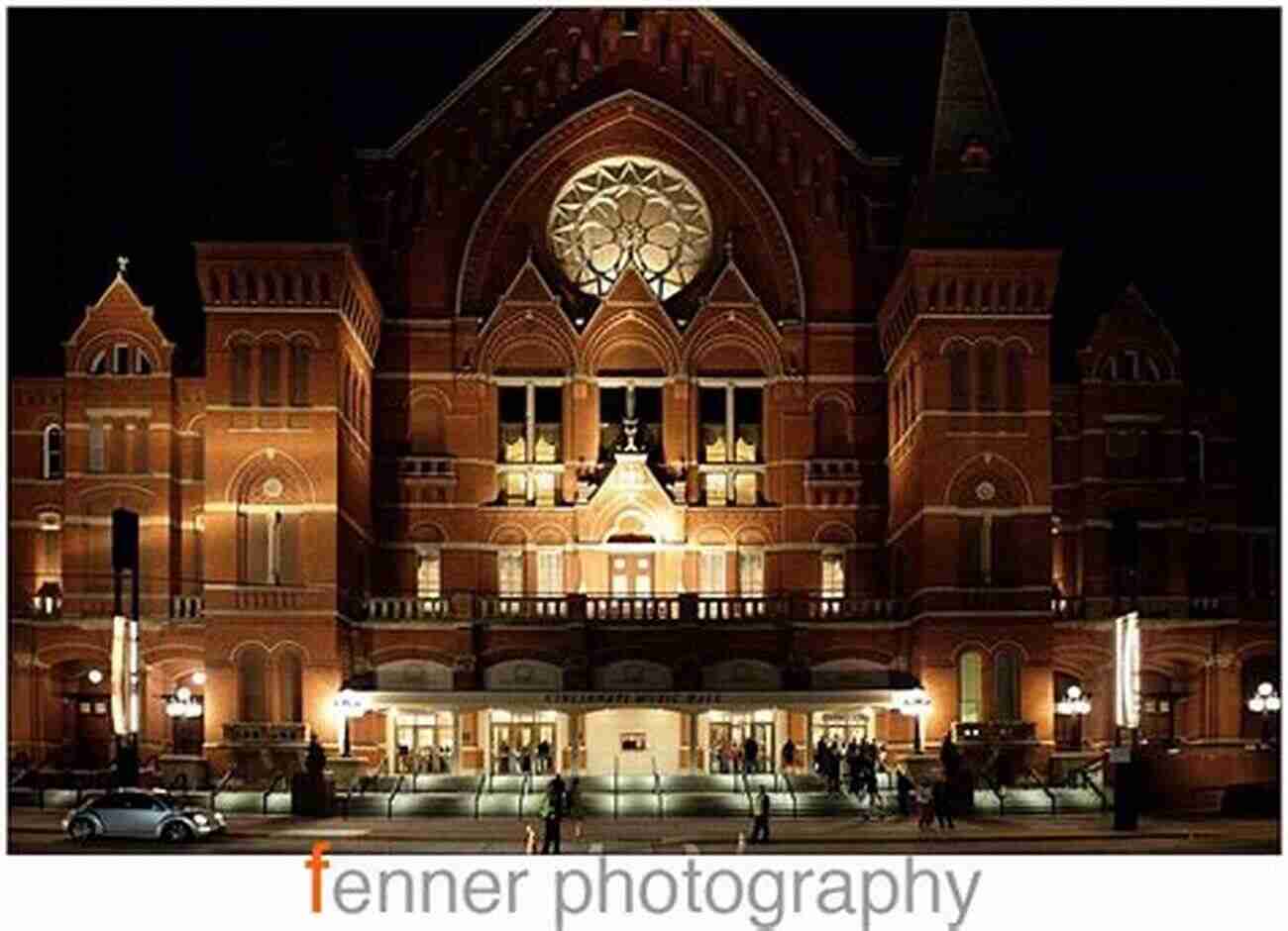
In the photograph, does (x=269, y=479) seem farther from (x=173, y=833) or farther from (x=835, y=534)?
(x=173, y=833)

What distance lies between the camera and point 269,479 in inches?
2842

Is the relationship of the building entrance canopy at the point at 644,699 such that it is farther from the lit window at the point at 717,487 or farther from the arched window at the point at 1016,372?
the arched window at the point at 1016,372

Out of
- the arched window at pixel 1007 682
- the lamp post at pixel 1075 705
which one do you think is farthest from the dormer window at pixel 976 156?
the lamp post at pixel 1075 705

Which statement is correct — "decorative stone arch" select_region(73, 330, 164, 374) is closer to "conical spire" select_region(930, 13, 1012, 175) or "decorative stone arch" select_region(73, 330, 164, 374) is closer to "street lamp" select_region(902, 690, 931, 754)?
"conical spire" select_region(930, 13, 1012, 175)

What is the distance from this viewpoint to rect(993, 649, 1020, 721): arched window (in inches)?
2874

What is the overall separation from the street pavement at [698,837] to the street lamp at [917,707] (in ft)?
36.8

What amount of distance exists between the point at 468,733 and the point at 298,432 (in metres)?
9.60

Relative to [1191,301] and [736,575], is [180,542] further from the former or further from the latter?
[1191,301]

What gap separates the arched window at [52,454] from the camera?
77.6 m

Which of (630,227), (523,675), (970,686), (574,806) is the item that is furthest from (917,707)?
(630,227)

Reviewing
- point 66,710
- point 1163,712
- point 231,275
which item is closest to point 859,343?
point 1163,712

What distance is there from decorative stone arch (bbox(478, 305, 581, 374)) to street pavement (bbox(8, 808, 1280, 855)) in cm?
2026

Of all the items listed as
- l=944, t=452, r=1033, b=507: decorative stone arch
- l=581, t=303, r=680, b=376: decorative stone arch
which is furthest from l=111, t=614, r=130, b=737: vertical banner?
l=944, t=452, r=1033, b=507: decorative stone arch

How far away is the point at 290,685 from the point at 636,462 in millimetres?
12041
